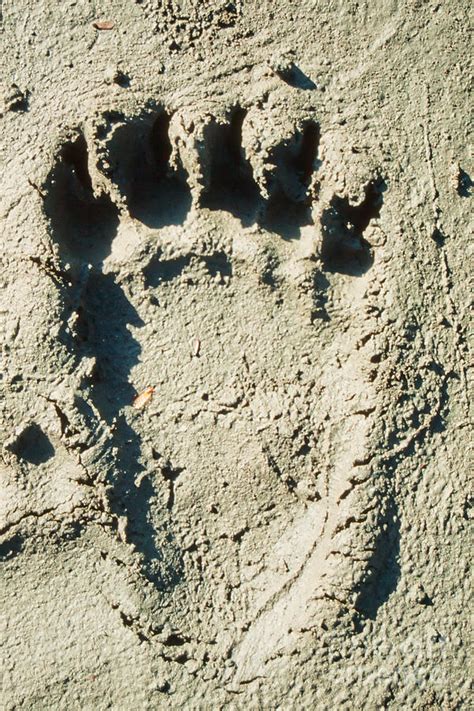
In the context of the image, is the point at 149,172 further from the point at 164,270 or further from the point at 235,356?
the point at 235,356

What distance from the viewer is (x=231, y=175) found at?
1.34 meters

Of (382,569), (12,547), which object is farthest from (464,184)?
(12,547)

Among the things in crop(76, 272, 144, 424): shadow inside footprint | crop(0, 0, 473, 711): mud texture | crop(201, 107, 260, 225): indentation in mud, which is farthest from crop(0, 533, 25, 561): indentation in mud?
crop(201, 107, 260, 225): indentation in mud

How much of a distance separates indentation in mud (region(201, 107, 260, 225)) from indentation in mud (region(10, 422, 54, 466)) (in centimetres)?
45

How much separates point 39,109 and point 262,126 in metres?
0.38

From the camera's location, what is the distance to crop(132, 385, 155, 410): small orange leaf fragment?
1.33m

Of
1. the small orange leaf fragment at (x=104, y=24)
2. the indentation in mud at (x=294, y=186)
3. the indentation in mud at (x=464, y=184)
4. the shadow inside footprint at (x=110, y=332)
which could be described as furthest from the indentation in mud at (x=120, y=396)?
the indentation in mud at (x=464, y=184)

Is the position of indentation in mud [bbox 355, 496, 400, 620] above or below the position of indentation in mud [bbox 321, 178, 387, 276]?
below

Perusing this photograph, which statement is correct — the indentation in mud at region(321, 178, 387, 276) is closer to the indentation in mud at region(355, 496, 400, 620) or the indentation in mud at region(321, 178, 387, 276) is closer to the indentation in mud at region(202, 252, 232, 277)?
the indentation in mud at region(202, 252, 232, 277)

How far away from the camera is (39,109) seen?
1.37 m

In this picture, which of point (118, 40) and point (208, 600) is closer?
point (208, 600)

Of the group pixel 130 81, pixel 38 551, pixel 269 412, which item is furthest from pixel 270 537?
pixel 130 81

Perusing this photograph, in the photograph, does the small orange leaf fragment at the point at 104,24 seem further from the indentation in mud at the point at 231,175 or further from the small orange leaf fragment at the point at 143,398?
the small orange leaf fragment at the point at 143,398

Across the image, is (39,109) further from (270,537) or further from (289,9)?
(270,537)
